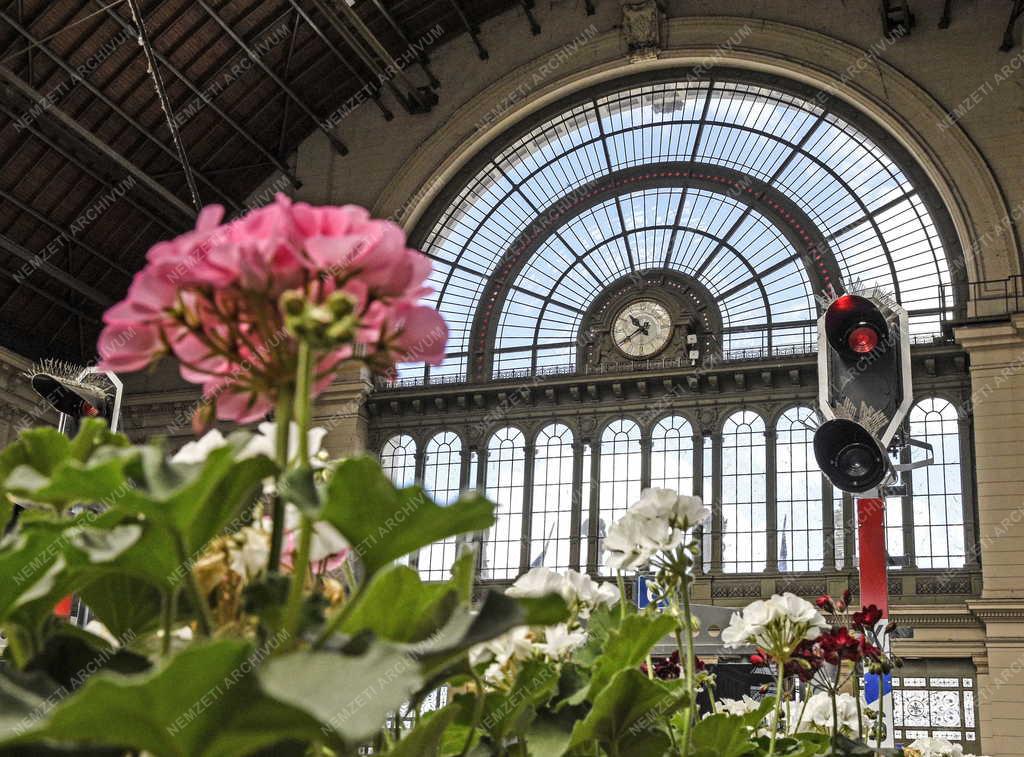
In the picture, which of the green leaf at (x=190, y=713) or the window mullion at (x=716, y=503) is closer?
the green leaf at (x=190, y=713)

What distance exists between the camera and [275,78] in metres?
24.4

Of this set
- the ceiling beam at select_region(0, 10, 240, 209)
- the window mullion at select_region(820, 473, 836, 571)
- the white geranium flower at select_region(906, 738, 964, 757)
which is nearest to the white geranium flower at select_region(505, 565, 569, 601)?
the white geranium flower at select_region(906, 738, 964, 757)

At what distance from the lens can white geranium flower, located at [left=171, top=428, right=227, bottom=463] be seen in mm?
906

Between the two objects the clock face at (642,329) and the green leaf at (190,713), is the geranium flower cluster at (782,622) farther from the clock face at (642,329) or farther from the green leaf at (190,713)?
the clock face at (642,329)

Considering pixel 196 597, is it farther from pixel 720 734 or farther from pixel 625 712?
→ pixel 720 734

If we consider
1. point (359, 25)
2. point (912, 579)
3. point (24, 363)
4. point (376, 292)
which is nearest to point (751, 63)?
point (359, 25)

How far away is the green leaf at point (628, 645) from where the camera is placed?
1.27 m

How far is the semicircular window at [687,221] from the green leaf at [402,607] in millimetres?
21862

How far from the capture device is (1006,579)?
18953 millimetres

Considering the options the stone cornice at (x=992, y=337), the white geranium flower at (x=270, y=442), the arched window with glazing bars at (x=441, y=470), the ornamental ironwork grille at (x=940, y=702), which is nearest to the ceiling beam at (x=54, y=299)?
the arched window with glazing bars at (x=441, y=470)

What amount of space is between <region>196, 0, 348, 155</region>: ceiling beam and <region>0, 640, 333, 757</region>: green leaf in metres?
23.5

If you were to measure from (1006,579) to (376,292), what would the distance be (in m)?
20.5

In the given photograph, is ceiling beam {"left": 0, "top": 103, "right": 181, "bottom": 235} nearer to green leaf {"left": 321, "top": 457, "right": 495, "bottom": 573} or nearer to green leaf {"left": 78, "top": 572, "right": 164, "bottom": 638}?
green leaf {"left": 78, "top": 572, "right": 164, "bottom": 638}

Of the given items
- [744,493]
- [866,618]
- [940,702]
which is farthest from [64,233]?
[866,618]
